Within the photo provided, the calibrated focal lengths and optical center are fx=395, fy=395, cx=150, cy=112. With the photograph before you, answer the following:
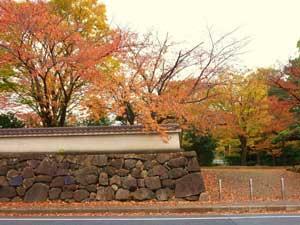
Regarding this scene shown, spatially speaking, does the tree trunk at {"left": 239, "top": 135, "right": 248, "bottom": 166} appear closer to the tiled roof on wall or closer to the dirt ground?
the dirt ground

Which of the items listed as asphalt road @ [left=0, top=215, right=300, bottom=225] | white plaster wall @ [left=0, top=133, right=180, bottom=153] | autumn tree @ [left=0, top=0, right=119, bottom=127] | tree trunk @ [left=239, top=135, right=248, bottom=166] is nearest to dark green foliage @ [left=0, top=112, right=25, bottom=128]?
autumn tree @ [left=0, top=0, right=119, bottom=127]

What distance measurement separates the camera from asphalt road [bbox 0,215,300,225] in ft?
28.6

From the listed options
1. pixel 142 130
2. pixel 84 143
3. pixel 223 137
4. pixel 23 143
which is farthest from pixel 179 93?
pixel 223 137

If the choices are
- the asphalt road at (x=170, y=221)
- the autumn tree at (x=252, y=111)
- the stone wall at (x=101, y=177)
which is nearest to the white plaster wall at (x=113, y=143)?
the stone wall at (x=101, y=177)

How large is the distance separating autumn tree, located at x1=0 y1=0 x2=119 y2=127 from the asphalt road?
291 inches

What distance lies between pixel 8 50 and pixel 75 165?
5337 mm

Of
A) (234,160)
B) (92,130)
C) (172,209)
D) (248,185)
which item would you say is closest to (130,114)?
(92,130)

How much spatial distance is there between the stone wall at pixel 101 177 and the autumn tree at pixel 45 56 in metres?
3.65

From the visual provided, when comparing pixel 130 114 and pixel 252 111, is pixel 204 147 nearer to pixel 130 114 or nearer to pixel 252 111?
pixel 252 111

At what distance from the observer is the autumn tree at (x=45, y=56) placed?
1538cm

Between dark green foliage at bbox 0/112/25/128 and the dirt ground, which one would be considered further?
dark green foliage at bbox 0/112/25/128

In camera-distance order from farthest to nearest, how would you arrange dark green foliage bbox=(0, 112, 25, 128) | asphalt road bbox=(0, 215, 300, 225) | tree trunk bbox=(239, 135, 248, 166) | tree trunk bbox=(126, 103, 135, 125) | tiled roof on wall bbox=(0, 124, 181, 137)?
tree trunk bbox=(239, 135, 248, 166), dark green foliage bbox=(0, 112, 25, 128), tree trunk bbox=(126, 103, 135, 125), tiled roof on wall bbox=(0, 124, 181, 137), asphalt road bbox=(0, 215, 300, 225)

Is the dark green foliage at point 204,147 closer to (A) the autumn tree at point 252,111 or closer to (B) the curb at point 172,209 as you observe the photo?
(A) the autumn tree at point 252,111

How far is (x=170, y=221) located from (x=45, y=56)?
31.9ft
